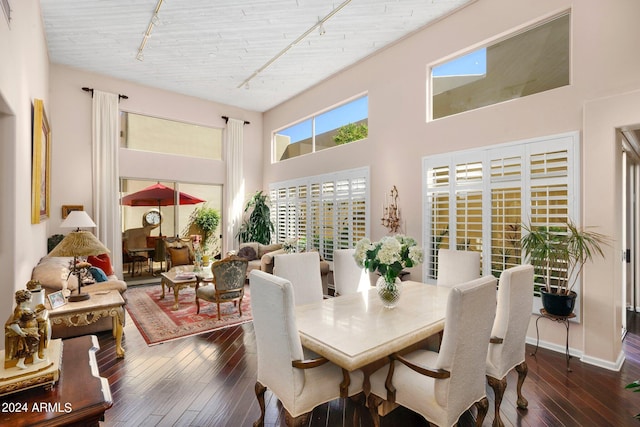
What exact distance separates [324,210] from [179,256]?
324 centimetres

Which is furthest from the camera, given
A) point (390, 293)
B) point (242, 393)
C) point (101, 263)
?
point (101, 263)

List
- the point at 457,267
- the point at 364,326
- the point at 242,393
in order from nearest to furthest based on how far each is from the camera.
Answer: the point at 364,326 < the point at 242,393 < the point at 457,267

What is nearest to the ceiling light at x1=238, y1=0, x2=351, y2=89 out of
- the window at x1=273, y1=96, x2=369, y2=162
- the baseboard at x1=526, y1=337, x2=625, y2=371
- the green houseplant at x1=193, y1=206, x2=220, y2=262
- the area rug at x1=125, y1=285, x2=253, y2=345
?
the window at x1=273, y1=96, x2=369, y2=162

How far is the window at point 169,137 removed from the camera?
6.73 m

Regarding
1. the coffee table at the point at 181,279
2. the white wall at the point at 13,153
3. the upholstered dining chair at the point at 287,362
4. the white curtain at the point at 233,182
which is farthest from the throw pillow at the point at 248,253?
the upholstered dining chair at the point at 287,362

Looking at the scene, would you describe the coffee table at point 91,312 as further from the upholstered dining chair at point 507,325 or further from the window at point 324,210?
the window at point 324,210

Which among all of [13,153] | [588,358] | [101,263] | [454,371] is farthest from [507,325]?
[101,263]

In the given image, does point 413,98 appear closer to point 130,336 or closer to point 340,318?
point 340,318

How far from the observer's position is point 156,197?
7.01 m

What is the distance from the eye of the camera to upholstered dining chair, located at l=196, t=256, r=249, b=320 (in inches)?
168

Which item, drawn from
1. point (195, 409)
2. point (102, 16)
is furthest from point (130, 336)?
point (102, 16)

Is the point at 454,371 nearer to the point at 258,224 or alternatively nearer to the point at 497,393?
the point at 497,393

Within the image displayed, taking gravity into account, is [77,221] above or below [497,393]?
above

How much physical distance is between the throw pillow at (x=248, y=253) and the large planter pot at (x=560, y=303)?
5.30 metres
